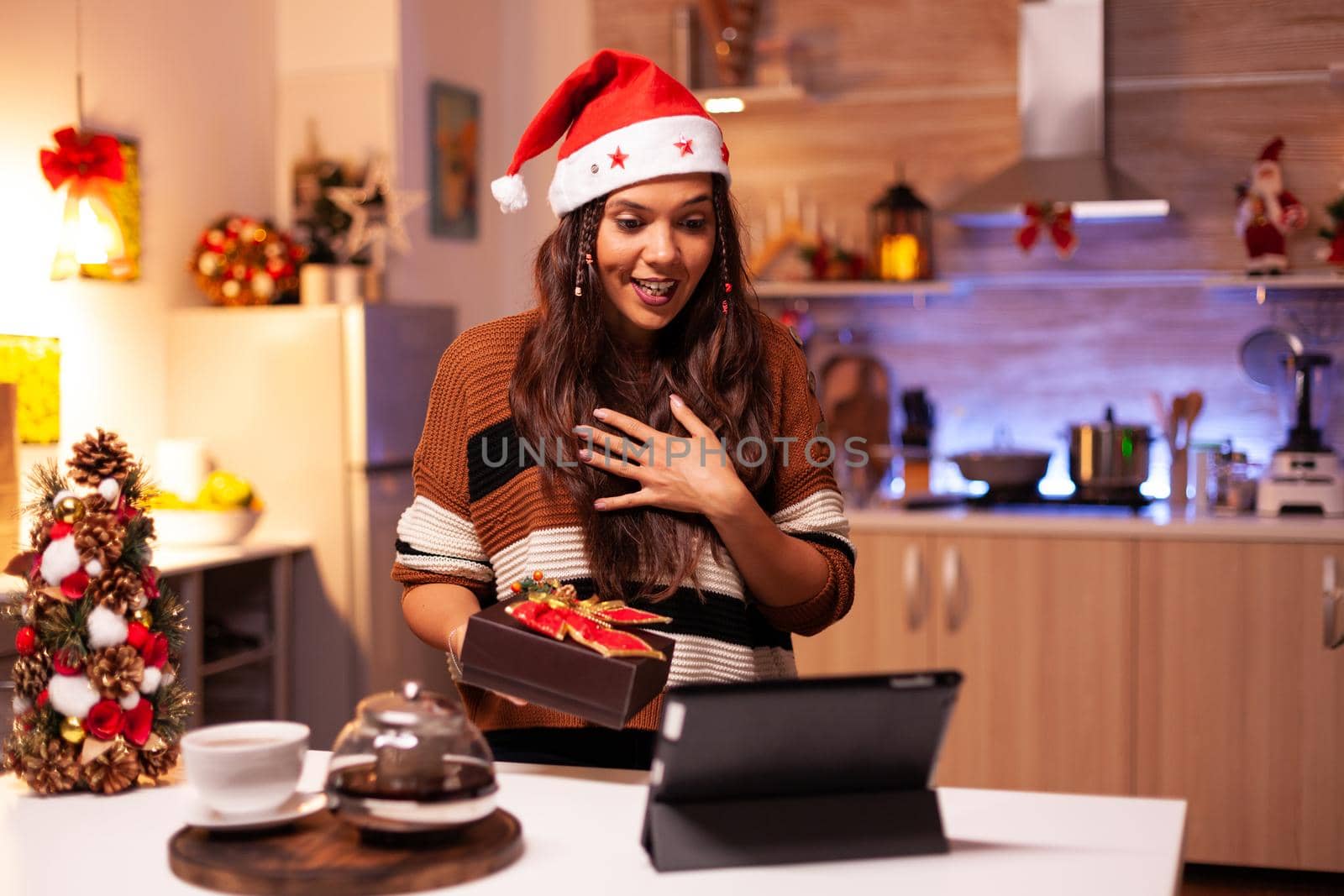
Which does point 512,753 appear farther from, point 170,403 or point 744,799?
point 170,403

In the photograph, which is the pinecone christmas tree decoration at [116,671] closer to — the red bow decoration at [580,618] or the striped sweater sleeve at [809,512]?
the red bow decoration at [580,618]

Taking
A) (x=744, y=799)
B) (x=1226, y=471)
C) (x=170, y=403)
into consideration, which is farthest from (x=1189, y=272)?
(x=744, y=799)

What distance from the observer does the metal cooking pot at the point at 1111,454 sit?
367 cm

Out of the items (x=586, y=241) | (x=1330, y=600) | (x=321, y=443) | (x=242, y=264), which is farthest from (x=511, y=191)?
(x=1330, y=600)

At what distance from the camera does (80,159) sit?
3311mm

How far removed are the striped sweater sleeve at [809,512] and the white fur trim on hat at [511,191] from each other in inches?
17.3

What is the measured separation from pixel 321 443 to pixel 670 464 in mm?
2299

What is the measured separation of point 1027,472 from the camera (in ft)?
12.2

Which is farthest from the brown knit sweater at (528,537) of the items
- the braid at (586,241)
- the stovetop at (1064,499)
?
the stovetop at (1064,499)

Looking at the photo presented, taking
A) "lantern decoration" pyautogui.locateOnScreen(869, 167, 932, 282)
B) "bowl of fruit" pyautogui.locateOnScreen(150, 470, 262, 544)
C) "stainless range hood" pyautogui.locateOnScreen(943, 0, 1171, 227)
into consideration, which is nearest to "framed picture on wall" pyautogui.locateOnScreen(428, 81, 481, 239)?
"bowl of fruit" pyautogui.locateOnScreen(150, 470, 262, 544)

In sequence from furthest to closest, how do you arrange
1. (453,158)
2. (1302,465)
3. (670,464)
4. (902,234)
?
(453,158) < (902,234) < (1302,465) < (670,464)

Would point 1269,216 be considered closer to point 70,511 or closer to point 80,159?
point 80,159

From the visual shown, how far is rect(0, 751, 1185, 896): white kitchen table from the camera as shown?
1129mm

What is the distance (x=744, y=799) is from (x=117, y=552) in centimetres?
70
